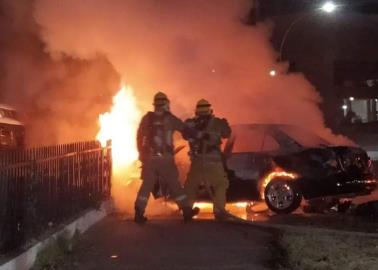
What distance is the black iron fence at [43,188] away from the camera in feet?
Result: 20.3

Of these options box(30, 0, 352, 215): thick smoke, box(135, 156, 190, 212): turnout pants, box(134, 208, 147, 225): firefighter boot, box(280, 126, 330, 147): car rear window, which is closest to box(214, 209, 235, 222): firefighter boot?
box(135, 156, 190, 212): turnout pants

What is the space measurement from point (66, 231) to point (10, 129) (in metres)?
5.54

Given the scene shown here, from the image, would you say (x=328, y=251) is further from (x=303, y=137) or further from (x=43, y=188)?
(x=303, y=137)

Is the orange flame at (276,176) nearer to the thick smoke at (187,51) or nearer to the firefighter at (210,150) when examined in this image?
the firefighter at (210,150)

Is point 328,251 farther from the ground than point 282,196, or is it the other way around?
point 282,196

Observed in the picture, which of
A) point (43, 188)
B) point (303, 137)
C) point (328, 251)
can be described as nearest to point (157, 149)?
point (43, 188)

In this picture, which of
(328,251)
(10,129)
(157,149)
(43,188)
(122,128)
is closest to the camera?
(328,251)

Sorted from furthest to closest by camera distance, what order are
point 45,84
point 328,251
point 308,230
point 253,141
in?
1. point 45,84
2. point 253,141
3. point 308,230
4. point 328,251

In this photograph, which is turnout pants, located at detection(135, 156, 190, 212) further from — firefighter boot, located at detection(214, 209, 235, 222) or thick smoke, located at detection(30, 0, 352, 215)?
thick smoke, located at detection(30, 0, 352, 215)

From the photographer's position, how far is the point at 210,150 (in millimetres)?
9047

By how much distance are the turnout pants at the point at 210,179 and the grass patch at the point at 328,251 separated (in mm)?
1571

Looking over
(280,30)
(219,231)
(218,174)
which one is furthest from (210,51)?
(280,30)

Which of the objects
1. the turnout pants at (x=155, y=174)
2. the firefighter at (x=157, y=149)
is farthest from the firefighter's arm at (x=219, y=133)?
the turnout pants at (x=155, y=174)

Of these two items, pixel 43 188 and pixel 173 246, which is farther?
pixel 173 246
